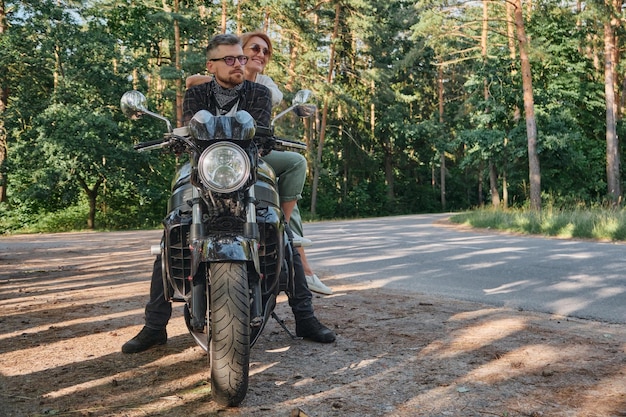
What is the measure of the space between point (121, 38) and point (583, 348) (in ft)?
117

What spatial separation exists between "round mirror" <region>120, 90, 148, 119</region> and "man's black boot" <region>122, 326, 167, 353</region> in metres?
1.45

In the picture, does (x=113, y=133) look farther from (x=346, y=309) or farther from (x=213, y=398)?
(x=213, y=398)

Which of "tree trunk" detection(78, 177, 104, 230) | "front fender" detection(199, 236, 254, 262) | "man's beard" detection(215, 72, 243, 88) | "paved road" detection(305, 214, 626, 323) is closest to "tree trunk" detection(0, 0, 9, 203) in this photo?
"tree trunk" detection(78, 177, 104, 230)

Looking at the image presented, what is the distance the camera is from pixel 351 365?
377 cm

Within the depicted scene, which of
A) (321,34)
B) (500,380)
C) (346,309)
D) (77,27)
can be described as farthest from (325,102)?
(500,380)

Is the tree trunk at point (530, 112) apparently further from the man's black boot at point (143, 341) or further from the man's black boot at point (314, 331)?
the man's black boot at point (143, 341)

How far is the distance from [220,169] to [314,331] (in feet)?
5.61

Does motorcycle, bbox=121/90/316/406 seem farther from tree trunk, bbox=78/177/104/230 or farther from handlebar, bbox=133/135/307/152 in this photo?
tree trunk, bbox=78/177/104/230

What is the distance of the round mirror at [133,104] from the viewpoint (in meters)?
3.61

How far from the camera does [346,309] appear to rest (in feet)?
18.6

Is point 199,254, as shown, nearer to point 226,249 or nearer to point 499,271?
point 226,249

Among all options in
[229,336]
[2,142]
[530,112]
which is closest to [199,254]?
[229,336]

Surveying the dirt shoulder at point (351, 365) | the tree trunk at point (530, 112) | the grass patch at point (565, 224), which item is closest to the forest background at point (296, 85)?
the tree trunk at point (530, 112)

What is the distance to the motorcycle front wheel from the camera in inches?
120
